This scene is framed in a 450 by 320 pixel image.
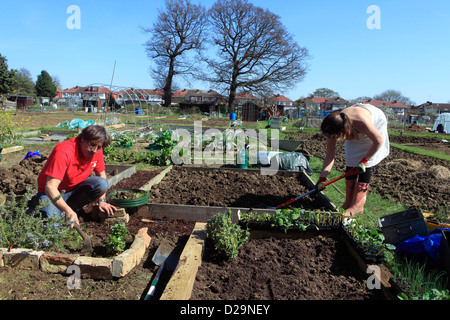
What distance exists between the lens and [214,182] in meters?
→ 5.02

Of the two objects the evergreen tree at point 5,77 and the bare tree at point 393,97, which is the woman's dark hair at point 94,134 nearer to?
the evergreen tree at point 5,77

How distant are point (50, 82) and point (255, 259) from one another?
63.5 meters

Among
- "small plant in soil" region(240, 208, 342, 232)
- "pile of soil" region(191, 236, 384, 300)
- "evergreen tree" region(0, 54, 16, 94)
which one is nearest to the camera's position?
"pile of soil" region(191, 236, 384, 300)

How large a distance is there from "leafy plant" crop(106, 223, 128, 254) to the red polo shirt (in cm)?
73

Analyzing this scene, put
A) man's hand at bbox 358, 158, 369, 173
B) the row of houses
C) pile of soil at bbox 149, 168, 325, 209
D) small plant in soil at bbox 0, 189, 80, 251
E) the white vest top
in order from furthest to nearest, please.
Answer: the row of houses < pile of soil at bbox 149, 168, 325, 209 < the white vest top < man's hand at bbox 358, 158, 369, 173 < small plant in soil at bbox 0, 189, 80, 251

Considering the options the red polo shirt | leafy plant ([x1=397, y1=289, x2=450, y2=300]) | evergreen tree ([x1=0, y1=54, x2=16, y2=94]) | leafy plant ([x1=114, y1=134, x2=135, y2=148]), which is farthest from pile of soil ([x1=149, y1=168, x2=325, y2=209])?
evergreen tree ([x1=0, y1=54, x2=16, y2=94])

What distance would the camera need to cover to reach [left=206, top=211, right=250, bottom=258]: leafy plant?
2549 mm

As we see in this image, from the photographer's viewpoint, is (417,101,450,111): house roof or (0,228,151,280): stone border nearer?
(0,228,151,280): stone border

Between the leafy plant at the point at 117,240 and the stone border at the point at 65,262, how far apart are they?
Answer: 17 centimetres

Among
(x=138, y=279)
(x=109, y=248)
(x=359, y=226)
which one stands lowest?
(x=138, y=279)

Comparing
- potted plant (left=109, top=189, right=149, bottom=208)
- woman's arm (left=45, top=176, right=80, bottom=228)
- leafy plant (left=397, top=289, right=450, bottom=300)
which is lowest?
leafy plant (left=397, top=289, right=450, bottom=300)

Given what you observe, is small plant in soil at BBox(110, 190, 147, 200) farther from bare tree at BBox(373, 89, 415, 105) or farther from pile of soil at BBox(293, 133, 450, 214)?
bare tree at BBox(373, 89, 415, 105)
